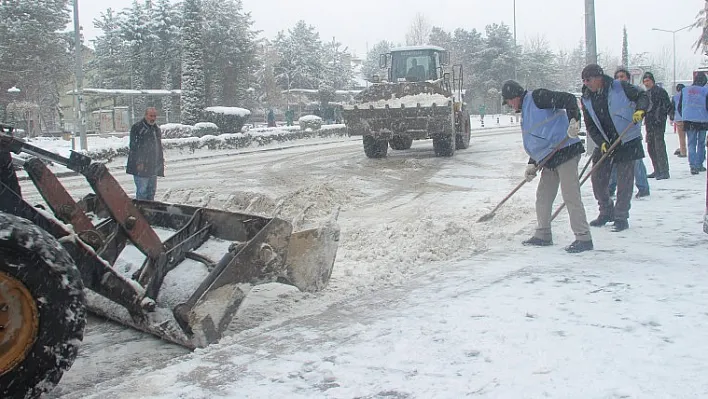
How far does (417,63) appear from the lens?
1870 cm

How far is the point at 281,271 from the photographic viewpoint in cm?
429

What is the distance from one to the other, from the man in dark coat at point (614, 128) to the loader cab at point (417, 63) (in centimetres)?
1163

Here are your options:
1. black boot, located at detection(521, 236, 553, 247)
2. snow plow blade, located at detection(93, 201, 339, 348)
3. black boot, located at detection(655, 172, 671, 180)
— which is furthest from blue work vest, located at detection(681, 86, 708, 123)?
snow plow blade, located at detection(93, 201, 339, 348)

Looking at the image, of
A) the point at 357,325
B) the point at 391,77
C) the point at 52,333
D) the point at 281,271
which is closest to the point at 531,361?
the point at 357,325

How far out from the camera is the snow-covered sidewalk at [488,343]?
324cm

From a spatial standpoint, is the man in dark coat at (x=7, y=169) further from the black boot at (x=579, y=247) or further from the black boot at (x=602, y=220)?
the black boot at (x=602, y=220)

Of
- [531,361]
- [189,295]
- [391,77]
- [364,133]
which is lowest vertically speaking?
[531,361]

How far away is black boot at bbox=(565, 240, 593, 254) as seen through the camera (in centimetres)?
609

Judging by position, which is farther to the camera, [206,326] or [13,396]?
Answer: [206,326]

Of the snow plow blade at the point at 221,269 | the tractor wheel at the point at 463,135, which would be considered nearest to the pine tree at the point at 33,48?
the tractor wheel at the point at 463,135

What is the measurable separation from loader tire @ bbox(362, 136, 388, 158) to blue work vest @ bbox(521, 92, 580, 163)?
428 inches

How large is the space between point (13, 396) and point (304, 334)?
1.74 m

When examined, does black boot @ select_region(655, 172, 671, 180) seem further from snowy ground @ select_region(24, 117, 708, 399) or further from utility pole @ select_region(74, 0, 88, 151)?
utility pole @ select_region(74, 0, 88, 151)

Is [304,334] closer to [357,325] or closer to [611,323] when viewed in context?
[357,325]
